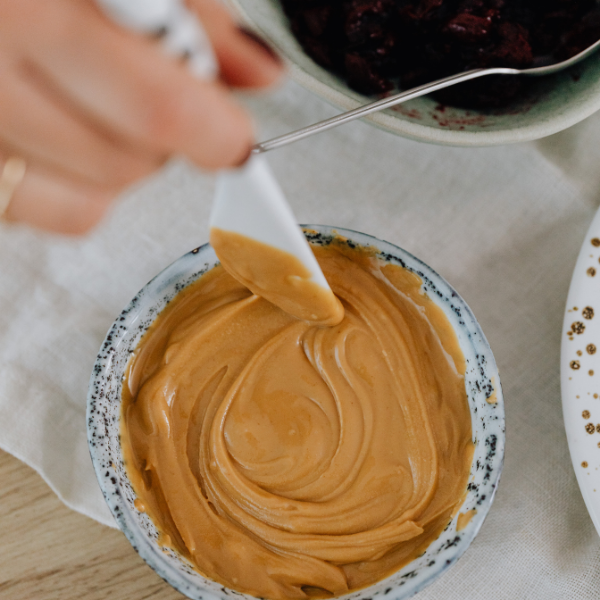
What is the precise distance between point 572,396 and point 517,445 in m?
0.17

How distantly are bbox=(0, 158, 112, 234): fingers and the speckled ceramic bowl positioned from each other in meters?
0.35

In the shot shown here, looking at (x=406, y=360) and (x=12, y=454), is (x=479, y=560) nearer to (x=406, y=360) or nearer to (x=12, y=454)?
(x=406, y=360)

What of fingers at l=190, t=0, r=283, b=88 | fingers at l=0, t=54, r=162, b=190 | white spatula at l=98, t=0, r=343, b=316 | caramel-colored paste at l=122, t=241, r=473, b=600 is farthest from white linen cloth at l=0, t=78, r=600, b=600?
fingers at l=0, t=54, r=162, b=190

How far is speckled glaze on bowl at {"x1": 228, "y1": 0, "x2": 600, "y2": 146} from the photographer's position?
969mm

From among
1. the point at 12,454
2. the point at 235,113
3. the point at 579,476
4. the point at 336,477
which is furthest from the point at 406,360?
the point at 12,454

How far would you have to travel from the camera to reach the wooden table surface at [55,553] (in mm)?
1166

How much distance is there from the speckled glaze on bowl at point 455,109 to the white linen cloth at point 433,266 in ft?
0.58

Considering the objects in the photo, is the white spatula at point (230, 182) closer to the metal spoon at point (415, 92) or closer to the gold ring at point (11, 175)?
the metal spoon at point (415, 92)

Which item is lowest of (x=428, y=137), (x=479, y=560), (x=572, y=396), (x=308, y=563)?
(x=479, y=560)

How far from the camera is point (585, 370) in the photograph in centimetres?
105

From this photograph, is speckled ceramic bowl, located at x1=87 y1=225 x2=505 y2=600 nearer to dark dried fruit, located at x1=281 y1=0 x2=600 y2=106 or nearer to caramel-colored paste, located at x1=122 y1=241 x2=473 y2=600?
caramel-colored paste, located at x1=122 y1=241 x2=473 y2=600

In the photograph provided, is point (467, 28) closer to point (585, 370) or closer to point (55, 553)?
point (585, 370)

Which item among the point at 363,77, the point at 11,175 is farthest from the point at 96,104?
the point at 363,77

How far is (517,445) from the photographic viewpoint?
1.15 metres
